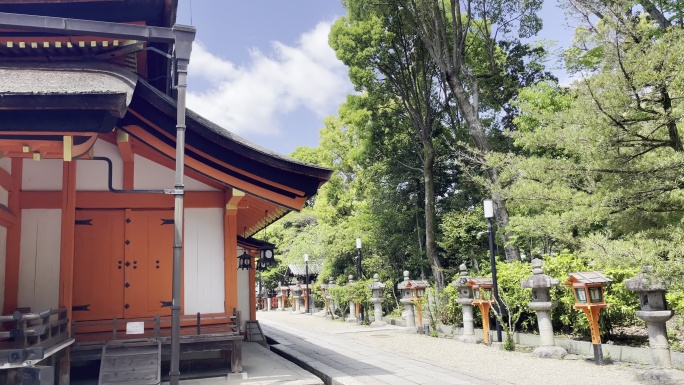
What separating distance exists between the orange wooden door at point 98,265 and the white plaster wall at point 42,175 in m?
0.52

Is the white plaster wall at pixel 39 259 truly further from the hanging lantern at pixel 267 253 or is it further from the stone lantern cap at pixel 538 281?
the hanging lantern at pixel 267 253

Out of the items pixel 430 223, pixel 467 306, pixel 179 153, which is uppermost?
pixel 430 223

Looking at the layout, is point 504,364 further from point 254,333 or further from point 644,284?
point 254,333

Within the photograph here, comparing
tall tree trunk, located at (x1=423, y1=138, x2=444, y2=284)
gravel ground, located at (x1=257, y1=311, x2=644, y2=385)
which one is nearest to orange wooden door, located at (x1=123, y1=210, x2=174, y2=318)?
gravel ground, located at (x1=257, y1=311, x2=644, y2=385)

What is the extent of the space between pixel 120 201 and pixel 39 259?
1.25m

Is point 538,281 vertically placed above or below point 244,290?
above

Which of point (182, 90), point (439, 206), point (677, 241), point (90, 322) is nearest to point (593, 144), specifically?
point (677, 241)

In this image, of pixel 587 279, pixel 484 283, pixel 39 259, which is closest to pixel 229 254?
pixel 39 259

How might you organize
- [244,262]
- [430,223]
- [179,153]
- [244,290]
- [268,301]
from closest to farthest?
[179,153]
[244,262]
[244,290]
[430,223]
[268,301]

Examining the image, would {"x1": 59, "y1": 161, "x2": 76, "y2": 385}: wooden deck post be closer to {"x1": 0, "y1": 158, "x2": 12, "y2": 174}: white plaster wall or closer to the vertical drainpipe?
{"x1": 0, "y1": 158, "x2": 12, "y2": 174}: white plaster wall

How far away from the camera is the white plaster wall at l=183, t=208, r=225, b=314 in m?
7.05

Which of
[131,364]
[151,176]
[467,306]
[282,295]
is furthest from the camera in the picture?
[282,295]

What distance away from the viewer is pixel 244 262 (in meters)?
13.3

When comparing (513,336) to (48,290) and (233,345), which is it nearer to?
(233,345)
